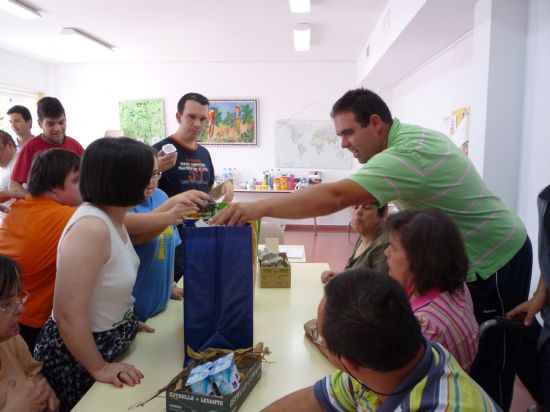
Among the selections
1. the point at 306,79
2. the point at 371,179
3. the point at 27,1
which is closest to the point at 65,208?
the point at 371,179

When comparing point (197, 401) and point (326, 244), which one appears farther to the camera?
point (326, 244)

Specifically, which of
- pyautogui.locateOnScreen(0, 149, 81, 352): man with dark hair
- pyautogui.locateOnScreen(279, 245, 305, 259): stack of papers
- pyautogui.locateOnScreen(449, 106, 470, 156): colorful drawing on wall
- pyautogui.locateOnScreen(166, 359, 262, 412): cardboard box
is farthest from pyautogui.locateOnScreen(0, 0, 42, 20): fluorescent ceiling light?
pyautogui.locateOnScreen(166, 359, 262, 412): cardboard box

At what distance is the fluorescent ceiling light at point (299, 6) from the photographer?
4.12 metres

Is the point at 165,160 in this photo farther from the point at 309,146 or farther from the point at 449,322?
the point at 309,146

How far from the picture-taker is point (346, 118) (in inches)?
70.4

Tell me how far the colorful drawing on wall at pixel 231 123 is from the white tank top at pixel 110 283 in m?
6.18

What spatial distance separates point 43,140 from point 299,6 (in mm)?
2709

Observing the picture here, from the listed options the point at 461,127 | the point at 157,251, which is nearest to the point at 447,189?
the point at 157,251

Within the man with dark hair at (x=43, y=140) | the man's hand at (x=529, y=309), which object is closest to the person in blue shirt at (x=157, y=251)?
the man's hand at (x=529, y=309)

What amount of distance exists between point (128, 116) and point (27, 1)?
Result: 124 inches

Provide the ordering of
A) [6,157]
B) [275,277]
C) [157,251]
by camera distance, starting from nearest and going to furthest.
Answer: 1. [157,251]
2. [275,277]
3. [6,157]

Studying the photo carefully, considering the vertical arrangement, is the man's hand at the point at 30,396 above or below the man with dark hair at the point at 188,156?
below

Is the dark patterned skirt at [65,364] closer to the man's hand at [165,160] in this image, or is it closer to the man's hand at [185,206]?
the man's hand at [185,206]

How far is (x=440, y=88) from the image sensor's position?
421 cm
